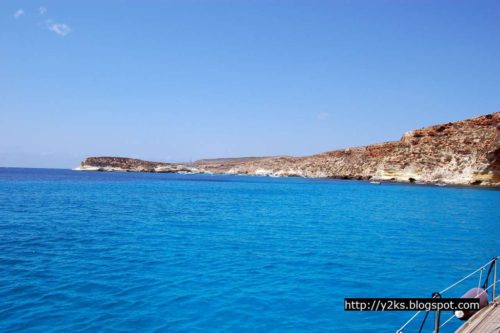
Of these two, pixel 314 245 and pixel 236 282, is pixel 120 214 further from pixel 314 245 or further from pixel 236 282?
pixel 236 282

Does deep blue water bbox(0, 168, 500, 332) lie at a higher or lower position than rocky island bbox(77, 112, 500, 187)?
lower

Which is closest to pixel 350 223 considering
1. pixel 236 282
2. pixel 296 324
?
pixel 236 282

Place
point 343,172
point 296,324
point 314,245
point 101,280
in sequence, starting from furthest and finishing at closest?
point 343,172 → point 314,245 → point 101,280 → point 296,324

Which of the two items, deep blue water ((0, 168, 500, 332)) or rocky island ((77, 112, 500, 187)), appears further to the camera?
rocky island ((77, 112, 500, 187))

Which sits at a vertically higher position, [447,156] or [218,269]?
[447,156]

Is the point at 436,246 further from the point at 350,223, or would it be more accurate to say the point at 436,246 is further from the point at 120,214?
the point at 120,214

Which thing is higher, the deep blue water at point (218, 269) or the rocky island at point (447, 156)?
the rocky island at point (447, 156)

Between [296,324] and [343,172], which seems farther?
[343,172]

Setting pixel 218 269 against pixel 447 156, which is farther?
pixel 447 156

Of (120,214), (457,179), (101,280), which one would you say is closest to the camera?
(101,280)

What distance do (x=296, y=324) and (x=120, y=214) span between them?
96.9 ft

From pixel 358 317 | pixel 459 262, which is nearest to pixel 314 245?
pixel 459 262

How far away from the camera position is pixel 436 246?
25141 millimetres

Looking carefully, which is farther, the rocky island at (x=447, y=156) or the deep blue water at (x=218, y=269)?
the rocky island at (x=447, y=156)
